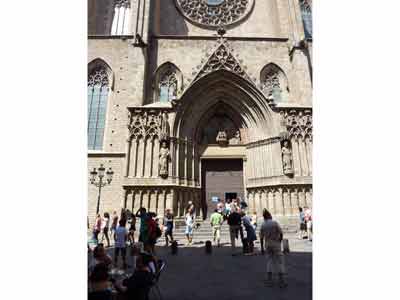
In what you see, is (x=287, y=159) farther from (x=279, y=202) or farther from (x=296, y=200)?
(x=279, y=202)

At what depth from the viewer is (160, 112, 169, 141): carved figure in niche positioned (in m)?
13.4

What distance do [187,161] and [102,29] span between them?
13752 mm

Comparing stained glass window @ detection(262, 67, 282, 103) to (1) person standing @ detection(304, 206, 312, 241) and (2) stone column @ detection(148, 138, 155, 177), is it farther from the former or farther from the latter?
(1) person standing @ detection(304, 206, 312, 241)

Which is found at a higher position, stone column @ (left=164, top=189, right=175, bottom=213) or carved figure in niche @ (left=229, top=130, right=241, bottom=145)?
carved figure in niche @ (left=229, top=130, right=241, bottom=145)

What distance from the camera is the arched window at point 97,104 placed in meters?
15.5

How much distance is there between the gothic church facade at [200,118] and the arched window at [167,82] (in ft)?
0.22

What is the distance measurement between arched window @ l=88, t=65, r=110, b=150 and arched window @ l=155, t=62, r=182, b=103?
140 inches

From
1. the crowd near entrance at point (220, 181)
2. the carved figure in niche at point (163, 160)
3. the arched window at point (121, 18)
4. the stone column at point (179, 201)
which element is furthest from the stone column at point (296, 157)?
the arched window at point (121, 18)

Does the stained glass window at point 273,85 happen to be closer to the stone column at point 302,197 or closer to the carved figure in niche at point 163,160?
the stone column at point 302,197

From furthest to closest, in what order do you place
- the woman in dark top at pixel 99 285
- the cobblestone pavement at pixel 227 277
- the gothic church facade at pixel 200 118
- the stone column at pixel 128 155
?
the gothic church facade at pixel 200 118
the stone column at pixel 128 155
the cobblestone pavement at pixel 227 277
the woman in dark top at pixel 99 285

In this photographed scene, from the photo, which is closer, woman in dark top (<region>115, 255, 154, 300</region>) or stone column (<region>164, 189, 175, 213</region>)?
woman in dark top (<region>115, 255, 154, 300</region>)

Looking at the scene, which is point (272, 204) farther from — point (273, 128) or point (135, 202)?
point (135, 202)

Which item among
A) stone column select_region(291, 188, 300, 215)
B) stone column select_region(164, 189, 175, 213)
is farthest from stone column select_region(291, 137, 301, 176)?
stone column select_region(164, 189, 175, 213)
